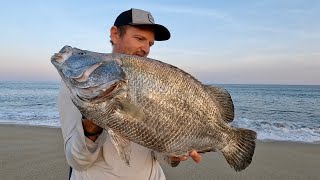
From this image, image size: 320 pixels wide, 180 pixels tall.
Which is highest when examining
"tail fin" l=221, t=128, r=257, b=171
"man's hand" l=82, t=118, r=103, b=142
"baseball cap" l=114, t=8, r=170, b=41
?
"baseball cap" l=114, t=8, r=170, b=41

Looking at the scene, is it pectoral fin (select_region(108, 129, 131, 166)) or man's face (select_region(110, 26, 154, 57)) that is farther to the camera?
man's face (select_region(110, 26, 154, 57))

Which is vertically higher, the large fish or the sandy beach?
the large fish

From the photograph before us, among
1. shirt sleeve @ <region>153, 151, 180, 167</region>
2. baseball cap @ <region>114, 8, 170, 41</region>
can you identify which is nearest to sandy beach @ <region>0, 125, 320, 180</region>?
shirt sleeve @ <region>153, 151, 180, 167</region>

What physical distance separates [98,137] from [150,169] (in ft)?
1.93

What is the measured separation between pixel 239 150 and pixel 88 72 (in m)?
1.23

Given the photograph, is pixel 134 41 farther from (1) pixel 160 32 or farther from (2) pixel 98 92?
(2) pixel 98 92

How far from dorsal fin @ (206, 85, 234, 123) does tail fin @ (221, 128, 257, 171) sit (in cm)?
13

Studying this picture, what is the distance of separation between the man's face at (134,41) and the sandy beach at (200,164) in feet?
14.3

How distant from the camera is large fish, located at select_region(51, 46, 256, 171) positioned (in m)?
2.00

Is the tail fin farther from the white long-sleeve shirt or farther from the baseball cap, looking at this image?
the baseball cap

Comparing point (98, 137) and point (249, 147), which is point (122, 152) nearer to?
point (98, 137)

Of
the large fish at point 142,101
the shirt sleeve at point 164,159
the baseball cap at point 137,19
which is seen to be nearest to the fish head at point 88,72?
the large fish at point 142,101

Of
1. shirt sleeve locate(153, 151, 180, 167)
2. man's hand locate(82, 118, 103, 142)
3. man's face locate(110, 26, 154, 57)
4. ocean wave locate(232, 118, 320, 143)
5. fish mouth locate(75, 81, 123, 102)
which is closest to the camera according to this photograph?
fish mouth locate(75, 81, 123, 102)

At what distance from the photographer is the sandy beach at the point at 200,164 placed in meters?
6.99
